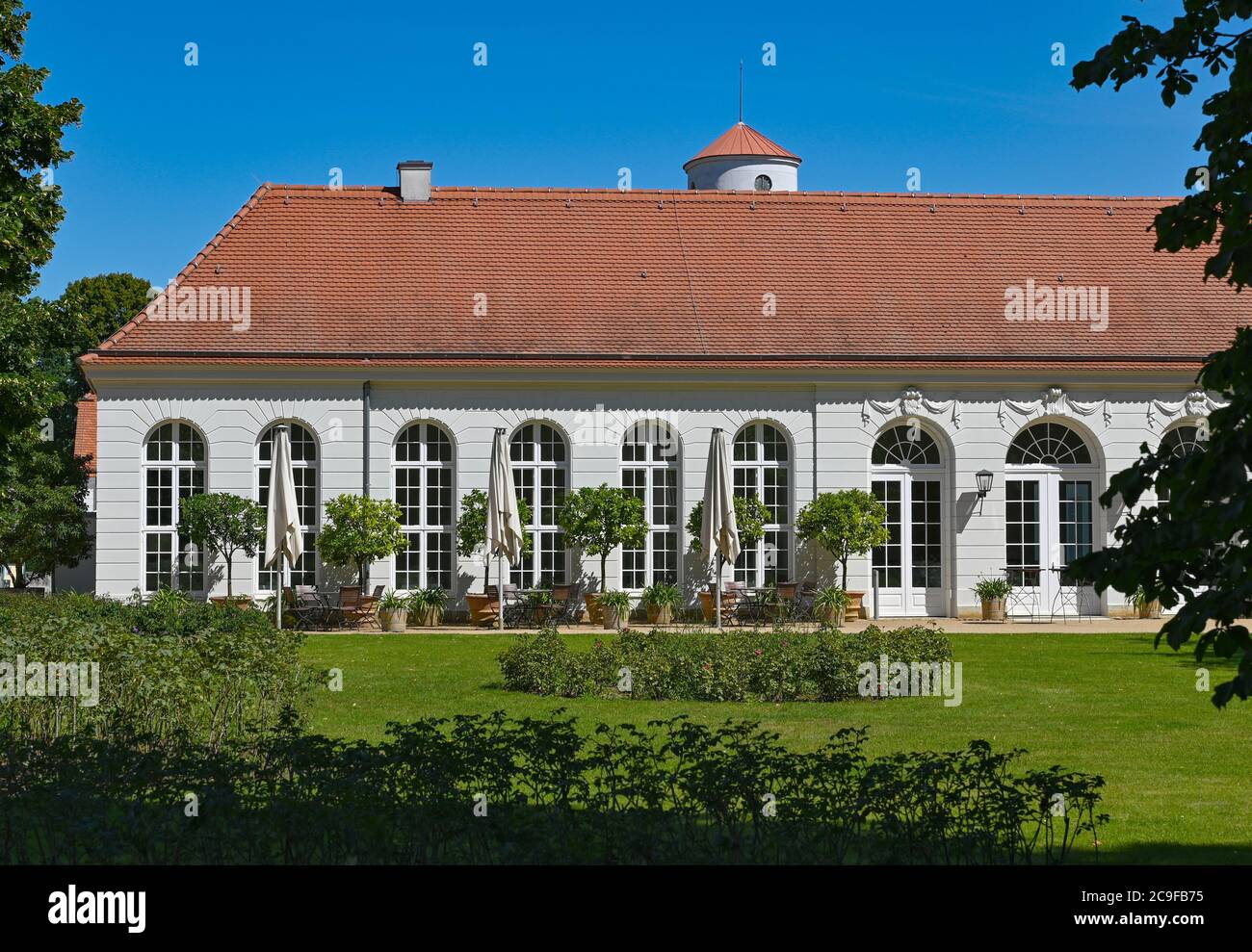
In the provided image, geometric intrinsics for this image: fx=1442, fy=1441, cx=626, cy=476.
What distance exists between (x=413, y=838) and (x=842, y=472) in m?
19.9

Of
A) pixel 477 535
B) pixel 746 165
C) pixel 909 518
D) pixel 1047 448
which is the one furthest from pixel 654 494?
pixel 746 165

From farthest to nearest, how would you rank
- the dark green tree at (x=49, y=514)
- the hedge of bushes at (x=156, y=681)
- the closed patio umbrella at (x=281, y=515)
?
the dark green tree at (x=49, y=514), the closed patio umbrella at (x=281, y=515), the hedge of bushes at (x=156, y=681)

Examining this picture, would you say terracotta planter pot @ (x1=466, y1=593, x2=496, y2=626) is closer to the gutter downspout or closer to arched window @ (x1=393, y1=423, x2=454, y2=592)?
arched window @ (x1=393, y1=423, x2=454, y2=592)

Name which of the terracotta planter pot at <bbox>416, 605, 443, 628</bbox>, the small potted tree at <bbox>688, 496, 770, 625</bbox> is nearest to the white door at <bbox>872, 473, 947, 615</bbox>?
the small potted tree at <bbox>688, 496, 770, 625</bbox>

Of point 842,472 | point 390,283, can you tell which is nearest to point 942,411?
point 842,472

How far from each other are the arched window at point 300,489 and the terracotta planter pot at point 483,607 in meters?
3.02

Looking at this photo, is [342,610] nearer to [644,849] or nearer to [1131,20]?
[644,849]

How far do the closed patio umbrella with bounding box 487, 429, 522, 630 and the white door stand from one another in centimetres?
689

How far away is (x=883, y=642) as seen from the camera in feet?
51.4

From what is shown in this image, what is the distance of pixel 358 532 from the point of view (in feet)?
80.2

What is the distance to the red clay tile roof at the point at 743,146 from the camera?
Result: 42.0 metres

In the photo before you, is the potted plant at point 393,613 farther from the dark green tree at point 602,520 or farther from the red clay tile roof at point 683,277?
the red clay tile roof at point 683,277

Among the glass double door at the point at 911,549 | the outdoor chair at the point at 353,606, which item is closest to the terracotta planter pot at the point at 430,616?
the outdoor chair at the point at 353,606

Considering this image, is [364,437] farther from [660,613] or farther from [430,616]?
[660,613]
